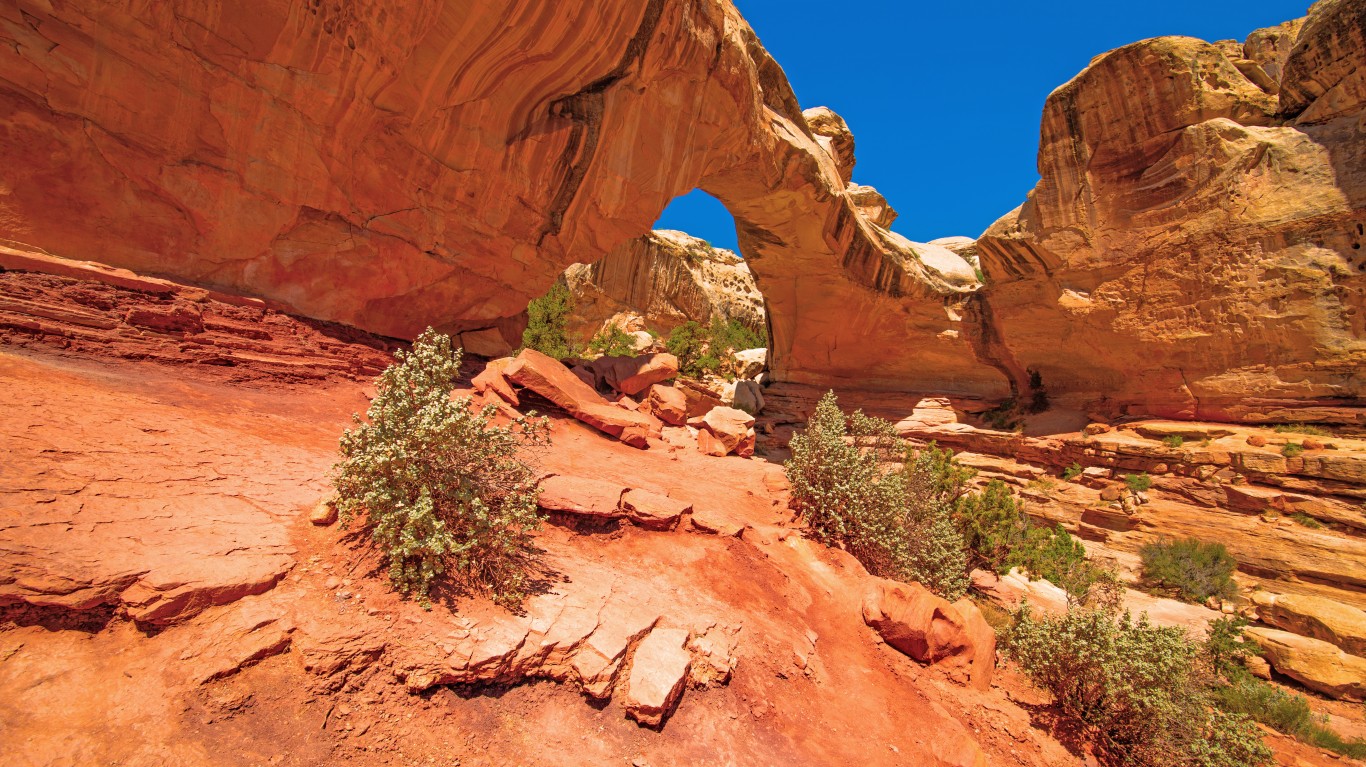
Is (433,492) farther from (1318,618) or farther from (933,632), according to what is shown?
(1318,618)

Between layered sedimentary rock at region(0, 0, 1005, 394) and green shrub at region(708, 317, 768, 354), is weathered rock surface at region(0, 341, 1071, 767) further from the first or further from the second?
green shrub at region(708, 317, 768, 354)

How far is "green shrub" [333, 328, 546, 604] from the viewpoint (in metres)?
3.65

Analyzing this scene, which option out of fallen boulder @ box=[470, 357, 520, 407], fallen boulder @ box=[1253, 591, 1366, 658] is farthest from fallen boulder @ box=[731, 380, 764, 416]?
fallen boulder @ box=[1253, 591, 1366, 658]

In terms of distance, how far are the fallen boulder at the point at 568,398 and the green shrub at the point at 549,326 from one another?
6.86 meters

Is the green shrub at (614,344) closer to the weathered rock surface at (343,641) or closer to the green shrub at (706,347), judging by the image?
the green shrub at (706,347)

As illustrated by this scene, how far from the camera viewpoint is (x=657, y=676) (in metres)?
3.63

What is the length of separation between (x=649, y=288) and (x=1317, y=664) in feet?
91.1

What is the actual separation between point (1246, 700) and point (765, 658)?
8.09 metres

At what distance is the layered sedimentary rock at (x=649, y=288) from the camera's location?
98.0ft

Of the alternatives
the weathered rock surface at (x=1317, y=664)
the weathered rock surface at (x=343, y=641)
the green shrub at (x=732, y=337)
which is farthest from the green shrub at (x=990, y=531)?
the green shrub at (x=732, y=337)

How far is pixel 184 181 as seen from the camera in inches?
264

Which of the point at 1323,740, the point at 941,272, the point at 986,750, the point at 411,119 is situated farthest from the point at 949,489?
the point at 411,119

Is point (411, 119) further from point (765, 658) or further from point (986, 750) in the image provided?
point (986, 750)

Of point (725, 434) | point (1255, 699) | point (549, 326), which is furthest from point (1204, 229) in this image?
point (549, 326)
